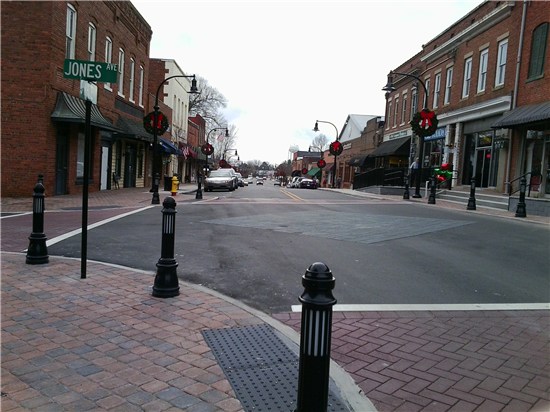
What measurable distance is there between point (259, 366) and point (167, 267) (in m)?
2.20

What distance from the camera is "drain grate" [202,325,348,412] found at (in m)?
3.24

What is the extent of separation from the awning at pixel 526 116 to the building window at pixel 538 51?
144 centimetres

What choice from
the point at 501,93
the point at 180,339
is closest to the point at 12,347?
the point at 180,339

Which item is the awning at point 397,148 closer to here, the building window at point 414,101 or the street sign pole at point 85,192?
the building window at point 414,101

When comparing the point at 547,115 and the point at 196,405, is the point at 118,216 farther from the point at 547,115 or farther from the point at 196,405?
the point at 547,115

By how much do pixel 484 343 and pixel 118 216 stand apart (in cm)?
1129

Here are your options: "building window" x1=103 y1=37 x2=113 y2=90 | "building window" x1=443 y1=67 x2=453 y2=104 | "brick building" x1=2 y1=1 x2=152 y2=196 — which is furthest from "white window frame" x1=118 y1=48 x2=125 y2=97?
"building window" x1=443 y1=67 x2=453 y2=104

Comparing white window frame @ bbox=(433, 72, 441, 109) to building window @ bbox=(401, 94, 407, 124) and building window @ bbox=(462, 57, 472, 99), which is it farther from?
building window @ bbox=(401, 94, 407, 124)

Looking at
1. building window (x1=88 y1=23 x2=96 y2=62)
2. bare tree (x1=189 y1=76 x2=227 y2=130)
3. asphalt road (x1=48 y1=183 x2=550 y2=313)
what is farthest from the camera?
bare tree (x1=189 y1=76 x2=227 y2=130)

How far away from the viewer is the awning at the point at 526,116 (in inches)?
674

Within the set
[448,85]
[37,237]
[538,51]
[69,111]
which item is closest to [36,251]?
[37,237]

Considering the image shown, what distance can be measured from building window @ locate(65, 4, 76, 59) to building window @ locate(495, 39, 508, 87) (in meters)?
19.4

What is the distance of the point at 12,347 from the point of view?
3939 millimetres

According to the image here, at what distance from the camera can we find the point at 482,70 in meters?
24.5
